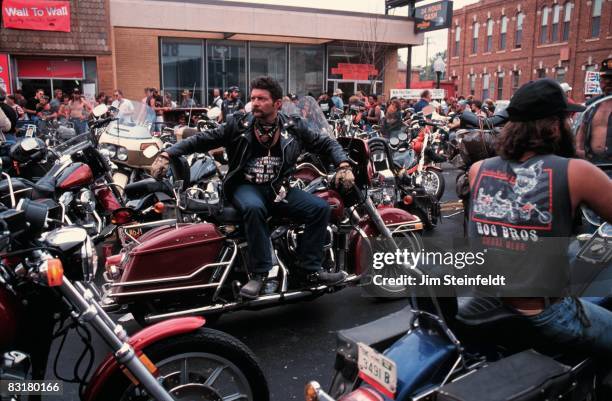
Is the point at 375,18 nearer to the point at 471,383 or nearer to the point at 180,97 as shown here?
the point at 180,97

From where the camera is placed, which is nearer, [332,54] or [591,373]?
[591,373]

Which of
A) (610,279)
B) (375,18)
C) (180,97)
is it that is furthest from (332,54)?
(610,279)

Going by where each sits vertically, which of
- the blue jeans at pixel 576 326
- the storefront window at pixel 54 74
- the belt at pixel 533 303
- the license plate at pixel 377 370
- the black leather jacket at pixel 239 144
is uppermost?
the storefront window at pixel 54 74

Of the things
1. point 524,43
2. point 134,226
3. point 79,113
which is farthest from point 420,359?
point 524,43

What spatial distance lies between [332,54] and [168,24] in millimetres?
9488

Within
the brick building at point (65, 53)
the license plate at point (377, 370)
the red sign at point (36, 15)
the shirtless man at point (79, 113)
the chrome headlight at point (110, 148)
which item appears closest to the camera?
the license plate at point (377, 370)

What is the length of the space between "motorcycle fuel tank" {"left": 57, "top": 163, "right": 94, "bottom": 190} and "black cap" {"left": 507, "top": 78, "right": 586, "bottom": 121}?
4.96 m

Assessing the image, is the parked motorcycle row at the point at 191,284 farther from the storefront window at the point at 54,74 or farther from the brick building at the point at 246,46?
the brick building at the point at 246,46

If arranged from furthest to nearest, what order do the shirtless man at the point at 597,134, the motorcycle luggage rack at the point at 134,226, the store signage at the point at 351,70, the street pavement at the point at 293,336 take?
the store signage at the point at 351,70, the motorcycle luggage rack at the point at 134,226, the shirtless man at the point at 597,134, the street pavement at the point at 293,336

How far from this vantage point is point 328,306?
504cm

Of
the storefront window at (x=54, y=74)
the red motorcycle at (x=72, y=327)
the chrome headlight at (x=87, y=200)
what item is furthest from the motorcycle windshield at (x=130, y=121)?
the storefront window at (x=54, y=74)

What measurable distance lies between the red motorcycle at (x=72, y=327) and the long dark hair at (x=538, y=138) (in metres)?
1.58

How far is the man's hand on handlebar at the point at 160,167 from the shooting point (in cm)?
402

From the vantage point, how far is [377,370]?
6.83 ft
